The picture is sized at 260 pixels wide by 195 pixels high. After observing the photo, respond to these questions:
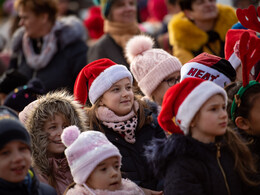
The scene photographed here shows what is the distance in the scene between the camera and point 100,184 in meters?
3.83

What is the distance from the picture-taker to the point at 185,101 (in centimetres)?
378

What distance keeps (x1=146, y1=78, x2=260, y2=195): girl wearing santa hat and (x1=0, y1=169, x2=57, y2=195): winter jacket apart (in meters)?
0.77

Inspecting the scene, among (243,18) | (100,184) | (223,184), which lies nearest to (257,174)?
(223,184)

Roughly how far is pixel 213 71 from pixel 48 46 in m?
3.10

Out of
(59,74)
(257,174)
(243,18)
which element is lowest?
(59,74)

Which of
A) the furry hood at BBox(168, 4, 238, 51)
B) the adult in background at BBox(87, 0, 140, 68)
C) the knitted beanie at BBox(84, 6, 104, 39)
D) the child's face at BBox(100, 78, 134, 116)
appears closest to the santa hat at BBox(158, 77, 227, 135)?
the child's face at BBox(100, 78, 134, 116)

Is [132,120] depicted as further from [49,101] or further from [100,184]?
[100,184]

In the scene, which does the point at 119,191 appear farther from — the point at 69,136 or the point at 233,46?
the point at 233,46

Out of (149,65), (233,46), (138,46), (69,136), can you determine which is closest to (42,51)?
(138,46)

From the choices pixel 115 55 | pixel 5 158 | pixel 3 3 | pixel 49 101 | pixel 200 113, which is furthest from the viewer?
pixel 3 3

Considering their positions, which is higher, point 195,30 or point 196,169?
point 196,169

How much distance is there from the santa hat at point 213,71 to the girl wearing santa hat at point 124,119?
1.67 feet

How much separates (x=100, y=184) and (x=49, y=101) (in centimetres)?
103

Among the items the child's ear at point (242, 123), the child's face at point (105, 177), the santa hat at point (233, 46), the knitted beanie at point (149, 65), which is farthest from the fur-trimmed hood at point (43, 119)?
the santa hat at point (233, 46)
